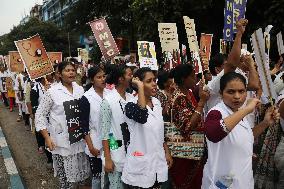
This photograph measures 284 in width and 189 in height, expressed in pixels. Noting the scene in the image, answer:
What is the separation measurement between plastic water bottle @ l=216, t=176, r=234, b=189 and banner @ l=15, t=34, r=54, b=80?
344 cm

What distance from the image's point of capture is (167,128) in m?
3.51

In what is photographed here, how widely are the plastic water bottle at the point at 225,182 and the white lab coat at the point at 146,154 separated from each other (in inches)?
27.8

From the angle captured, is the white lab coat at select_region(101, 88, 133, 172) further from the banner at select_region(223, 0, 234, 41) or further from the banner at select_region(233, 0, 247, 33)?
the banner at select_region(233, 0, 247, 33)

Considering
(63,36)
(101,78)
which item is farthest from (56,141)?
(63,36)

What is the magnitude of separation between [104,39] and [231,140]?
15.2 feet

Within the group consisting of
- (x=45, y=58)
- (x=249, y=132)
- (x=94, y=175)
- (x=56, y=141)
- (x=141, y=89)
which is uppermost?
(x=45, y=58)

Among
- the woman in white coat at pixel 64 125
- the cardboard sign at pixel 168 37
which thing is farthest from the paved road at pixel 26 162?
the cardboard sign at pixel 168 37

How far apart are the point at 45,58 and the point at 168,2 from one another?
991cm

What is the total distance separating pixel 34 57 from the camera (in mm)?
5352

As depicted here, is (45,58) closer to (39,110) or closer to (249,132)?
(39,110)

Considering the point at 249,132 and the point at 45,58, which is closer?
the point at 249,132

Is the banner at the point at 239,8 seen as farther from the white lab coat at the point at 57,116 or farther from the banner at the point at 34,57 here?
the banner at the point at 34,57

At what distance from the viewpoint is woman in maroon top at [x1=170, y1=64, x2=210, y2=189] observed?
335 centimetres

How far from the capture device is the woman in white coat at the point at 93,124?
13.3 feet
